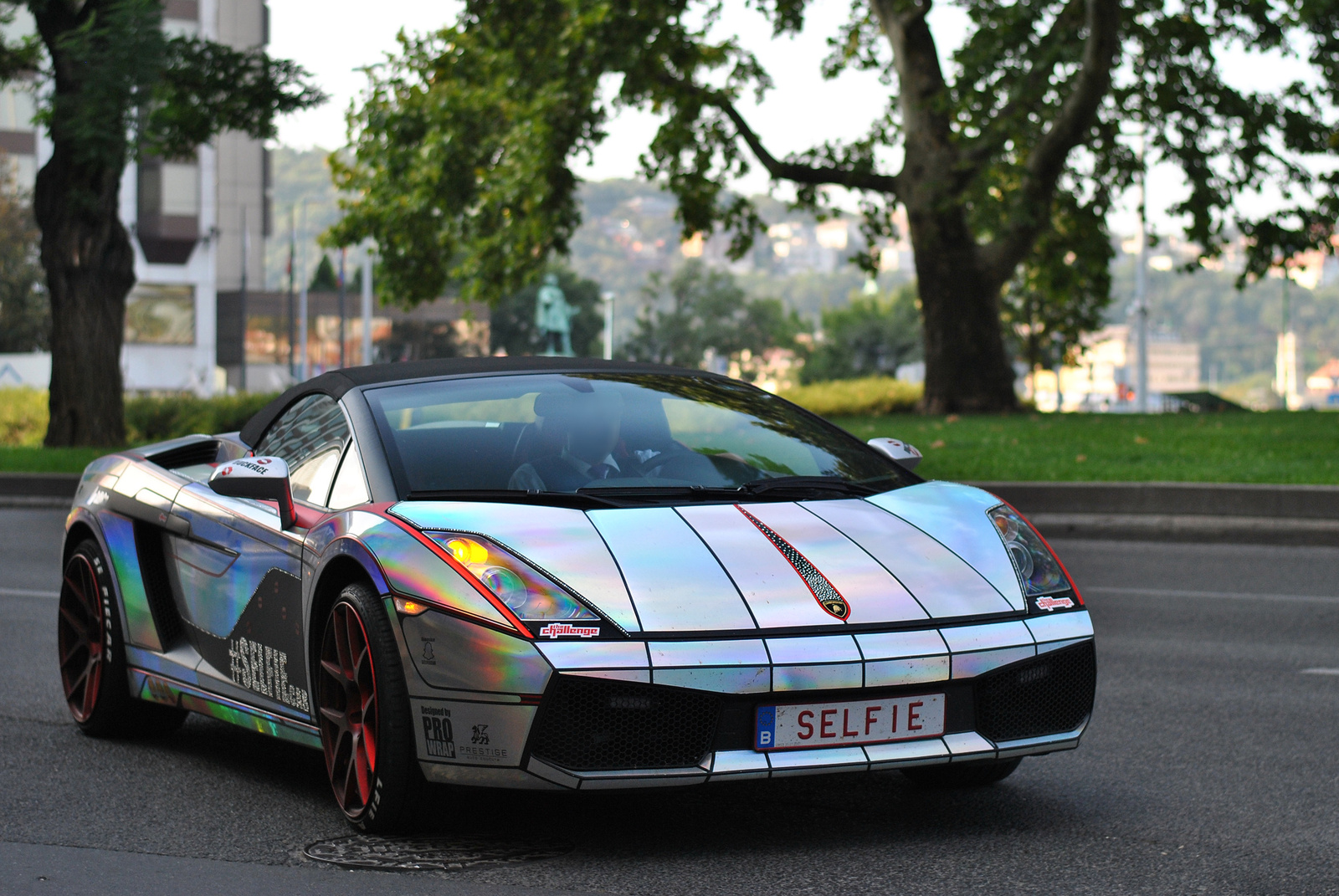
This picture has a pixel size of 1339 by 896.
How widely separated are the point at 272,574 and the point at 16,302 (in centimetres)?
6521

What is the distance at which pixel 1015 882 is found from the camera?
3729 mm

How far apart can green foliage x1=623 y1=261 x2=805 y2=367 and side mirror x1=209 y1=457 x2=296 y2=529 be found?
9878 centimetres

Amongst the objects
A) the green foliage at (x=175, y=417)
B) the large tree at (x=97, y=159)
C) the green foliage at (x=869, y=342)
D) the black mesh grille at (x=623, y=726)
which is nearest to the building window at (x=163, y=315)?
the green foliage at (x=869, y=342)

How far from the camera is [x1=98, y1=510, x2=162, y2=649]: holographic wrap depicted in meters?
5.41

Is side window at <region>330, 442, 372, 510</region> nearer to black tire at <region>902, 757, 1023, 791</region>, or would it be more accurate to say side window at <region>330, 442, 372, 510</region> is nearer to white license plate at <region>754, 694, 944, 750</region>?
white license plate at <region>754, 694, 944, 750</region>

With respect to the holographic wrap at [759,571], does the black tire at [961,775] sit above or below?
below

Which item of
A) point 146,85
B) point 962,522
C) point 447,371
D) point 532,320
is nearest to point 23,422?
point 146,85

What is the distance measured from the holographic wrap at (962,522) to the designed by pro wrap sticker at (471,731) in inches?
47.6

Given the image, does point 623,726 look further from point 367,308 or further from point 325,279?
point 325,279

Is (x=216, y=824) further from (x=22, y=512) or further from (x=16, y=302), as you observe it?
(x=16, y=302)

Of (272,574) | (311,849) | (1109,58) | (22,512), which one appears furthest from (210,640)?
(1109,58)

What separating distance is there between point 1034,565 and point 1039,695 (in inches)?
14.7

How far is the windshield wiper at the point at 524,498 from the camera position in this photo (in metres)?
4.24

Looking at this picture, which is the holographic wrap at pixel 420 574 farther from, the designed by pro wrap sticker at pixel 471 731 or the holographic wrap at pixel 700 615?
the designed by pro wrap sticker at pixel 471 731
